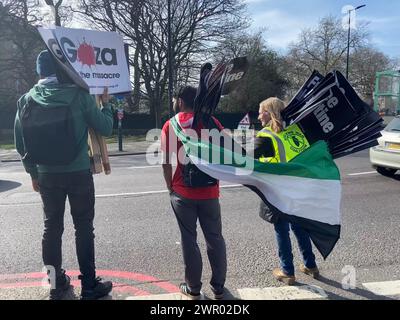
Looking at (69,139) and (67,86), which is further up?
(67,86)

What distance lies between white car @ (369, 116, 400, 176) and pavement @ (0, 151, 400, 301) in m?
1.02

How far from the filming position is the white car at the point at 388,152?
8047 mm

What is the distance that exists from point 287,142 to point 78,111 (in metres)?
1.78

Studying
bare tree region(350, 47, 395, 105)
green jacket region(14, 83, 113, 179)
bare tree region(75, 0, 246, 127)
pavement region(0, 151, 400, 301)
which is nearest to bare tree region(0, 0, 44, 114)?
bare tree region(75, 0, 246, 127)

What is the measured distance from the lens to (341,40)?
1948 inches

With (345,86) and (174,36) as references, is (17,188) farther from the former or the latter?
(174,36)

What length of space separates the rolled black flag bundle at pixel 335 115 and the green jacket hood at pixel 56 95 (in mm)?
1919

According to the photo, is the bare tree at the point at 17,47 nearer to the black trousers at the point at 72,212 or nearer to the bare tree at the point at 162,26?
the bare tree at the point at 162,26

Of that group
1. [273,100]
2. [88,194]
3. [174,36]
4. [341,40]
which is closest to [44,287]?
[88,194]

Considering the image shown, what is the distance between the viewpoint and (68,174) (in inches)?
123

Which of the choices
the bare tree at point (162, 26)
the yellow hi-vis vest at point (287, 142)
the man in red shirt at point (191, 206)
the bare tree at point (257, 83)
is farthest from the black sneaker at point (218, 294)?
the bare tree at point (257, 83)

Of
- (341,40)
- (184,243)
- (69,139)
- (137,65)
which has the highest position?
(341,40)

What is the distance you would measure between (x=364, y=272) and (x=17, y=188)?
7461mm

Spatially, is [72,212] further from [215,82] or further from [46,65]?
[215,82]
